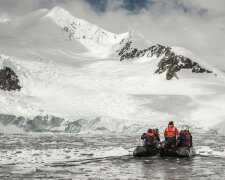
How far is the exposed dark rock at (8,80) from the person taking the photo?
155 ft

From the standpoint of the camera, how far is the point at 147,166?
46.6 feet

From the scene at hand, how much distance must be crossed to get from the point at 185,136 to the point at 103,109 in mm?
26348

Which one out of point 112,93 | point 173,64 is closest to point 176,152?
point 112,93

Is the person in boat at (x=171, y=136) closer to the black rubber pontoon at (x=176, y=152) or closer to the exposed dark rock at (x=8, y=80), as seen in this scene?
the black rubber pontoon at (x=176, y=152)

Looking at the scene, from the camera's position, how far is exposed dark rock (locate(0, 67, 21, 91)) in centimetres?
4722

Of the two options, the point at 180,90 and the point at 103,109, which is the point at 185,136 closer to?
the point at 103,109

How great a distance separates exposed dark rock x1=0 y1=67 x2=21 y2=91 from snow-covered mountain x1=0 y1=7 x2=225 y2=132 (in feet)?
0.55

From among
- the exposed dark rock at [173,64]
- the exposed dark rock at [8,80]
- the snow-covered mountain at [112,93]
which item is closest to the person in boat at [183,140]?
the snow-covered mountain at [112,93]

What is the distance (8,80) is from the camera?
155ft

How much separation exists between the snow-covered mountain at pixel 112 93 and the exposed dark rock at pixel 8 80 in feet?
0.55

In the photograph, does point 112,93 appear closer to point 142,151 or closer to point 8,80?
point 8,80

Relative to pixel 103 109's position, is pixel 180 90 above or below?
above

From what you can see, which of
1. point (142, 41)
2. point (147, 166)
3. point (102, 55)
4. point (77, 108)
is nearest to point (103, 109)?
point (77, 108)

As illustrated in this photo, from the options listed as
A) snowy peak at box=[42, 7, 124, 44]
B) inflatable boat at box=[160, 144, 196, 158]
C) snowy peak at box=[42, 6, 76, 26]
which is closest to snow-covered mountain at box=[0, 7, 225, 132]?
inflatable boat at box=[160, 144, 196, 158]
